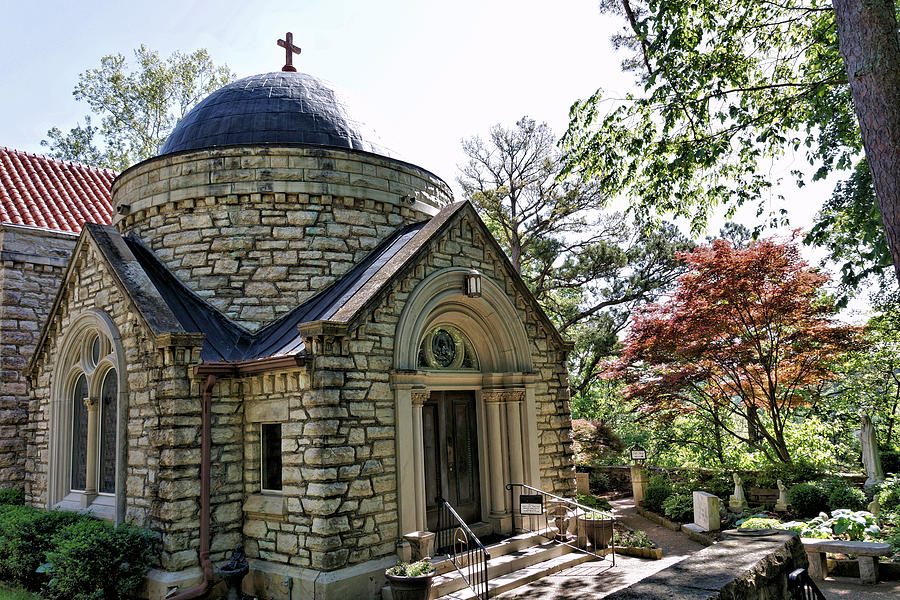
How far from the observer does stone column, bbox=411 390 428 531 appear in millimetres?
8461

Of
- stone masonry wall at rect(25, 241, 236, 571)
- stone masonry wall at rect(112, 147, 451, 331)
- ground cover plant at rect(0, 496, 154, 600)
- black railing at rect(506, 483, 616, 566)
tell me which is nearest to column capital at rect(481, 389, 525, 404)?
black railing at rect(506, 483, 616, 566)

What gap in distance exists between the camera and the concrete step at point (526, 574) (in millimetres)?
7998

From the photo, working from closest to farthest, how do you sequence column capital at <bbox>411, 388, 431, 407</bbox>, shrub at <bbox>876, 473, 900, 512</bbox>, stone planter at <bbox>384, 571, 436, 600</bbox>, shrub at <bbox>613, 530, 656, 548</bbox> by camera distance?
stone planter at <bbox>384, 571, 436, 600</bbox>
column capital at <bbox>411, 388, 431, 407</bbox>
shrub at <bbox>613, 530, 656, 548</bbox>
shrub at <bbox>876, 473, 900, 512</bbox>

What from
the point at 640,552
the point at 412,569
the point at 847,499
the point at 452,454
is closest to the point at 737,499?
the point at 847,499

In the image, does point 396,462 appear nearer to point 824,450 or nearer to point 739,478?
point 739,478

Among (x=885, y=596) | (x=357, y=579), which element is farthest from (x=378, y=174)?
(x=885, y=596)

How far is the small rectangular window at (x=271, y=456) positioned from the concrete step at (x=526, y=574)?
274 centimetres

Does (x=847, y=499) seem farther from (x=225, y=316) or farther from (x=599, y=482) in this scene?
(x=225, y=316)

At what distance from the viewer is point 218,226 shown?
10102 millimetres

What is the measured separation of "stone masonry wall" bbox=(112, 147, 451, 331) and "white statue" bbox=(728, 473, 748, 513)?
362 inches

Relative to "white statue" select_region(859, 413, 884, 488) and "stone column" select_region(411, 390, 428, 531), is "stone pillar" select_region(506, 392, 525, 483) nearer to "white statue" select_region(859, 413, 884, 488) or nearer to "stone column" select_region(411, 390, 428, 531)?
"stone column" select_region(411, 390, 428, 531)

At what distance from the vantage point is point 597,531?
10266mm

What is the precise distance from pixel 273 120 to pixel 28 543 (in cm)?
766

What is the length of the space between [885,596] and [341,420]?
23.6 ft
